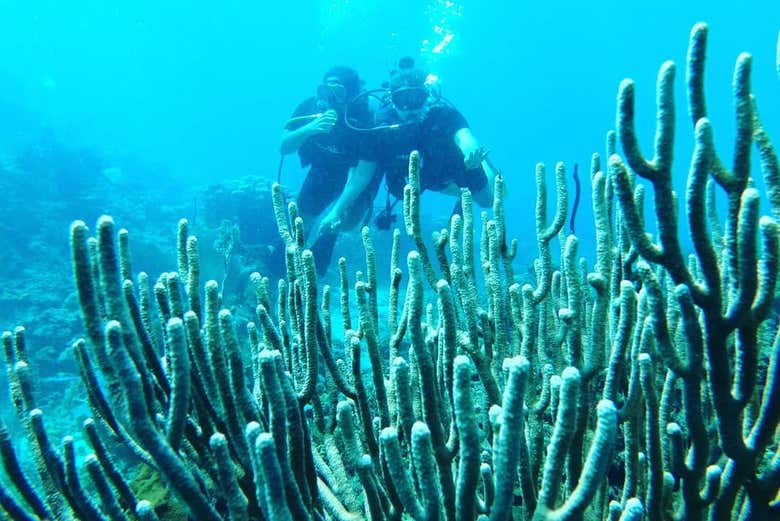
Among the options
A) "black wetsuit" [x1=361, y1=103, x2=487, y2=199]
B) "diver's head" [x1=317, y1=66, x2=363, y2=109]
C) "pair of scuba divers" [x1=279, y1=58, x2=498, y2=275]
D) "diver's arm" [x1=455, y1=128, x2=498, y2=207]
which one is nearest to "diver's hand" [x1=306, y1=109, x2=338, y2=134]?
"pair of scuba divers" [x1=279, y1=58, x2=498, y2=275]

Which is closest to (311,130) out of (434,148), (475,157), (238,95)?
(434,148)

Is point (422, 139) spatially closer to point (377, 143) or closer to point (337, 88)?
point (377, 143)

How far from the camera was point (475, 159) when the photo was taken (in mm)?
5738

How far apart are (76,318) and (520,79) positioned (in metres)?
79.6

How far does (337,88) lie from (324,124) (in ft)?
3.85

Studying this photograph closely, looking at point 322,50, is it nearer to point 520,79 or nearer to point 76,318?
point 520,79

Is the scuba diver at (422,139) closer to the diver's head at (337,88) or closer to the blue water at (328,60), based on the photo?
the diver's head at (337,88)

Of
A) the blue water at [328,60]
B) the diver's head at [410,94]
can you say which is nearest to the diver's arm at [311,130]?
the diver's head at [410,94]

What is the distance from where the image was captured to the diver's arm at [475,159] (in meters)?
5.82

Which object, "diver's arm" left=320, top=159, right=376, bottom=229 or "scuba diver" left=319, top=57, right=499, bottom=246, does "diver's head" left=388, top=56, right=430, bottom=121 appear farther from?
"diver's arm" left=320, top=159, right=376, bottom=229

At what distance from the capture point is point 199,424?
185 centimetres

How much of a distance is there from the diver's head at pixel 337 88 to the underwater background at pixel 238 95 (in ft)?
11.1

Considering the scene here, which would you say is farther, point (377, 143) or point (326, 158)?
point (326, 158)

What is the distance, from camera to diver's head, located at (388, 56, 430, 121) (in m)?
7.18
